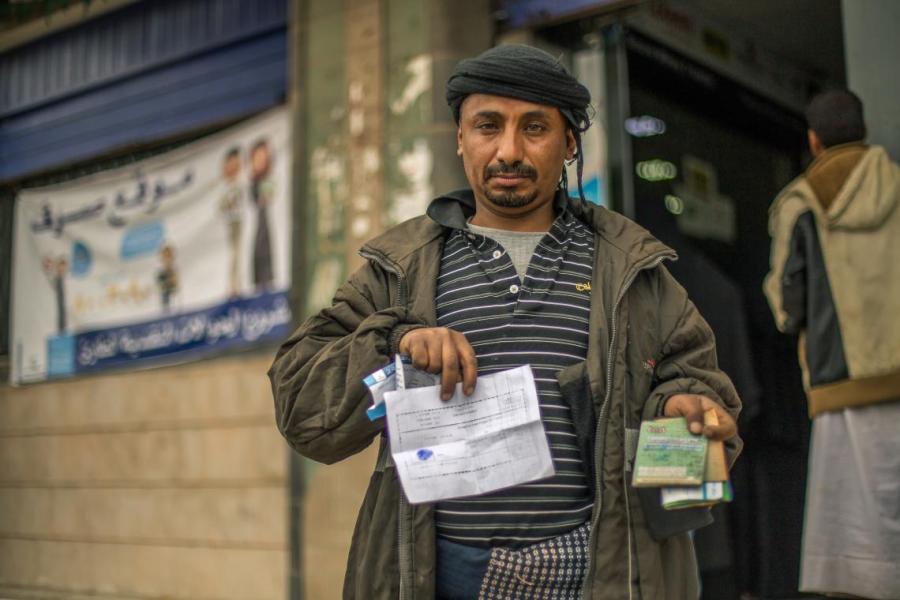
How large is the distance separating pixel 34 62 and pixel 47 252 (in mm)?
1461

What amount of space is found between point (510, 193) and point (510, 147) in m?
0.11

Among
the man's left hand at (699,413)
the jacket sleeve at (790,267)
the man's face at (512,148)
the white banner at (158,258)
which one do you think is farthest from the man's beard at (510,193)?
the white banner at (158,258)

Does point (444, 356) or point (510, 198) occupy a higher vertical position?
point (510, 198)

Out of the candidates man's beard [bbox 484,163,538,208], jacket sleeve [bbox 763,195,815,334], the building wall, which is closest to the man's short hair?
jacket sleeve [bbox 763,195,815,334]

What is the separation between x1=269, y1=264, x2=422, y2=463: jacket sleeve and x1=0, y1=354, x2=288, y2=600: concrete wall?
13.5ft

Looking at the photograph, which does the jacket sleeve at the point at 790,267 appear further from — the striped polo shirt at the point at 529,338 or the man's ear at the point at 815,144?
the striped polo shirt at the point at 529,338

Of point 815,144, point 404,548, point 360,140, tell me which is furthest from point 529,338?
point 360,140

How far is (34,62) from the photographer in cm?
826

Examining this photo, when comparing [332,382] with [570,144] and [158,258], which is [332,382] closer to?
[570,144]

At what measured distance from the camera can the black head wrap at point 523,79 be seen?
Answer: 90.0 inches

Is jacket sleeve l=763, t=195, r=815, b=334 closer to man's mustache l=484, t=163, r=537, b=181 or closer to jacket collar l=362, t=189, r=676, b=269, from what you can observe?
jacket collar l=362, t=189, r=676, b=269

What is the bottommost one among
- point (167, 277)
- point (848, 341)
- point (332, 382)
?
point (332, 382)

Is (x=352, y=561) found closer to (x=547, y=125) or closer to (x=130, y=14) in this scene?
(x=547, y=125)

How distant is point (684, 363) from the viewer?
89.7 inches
